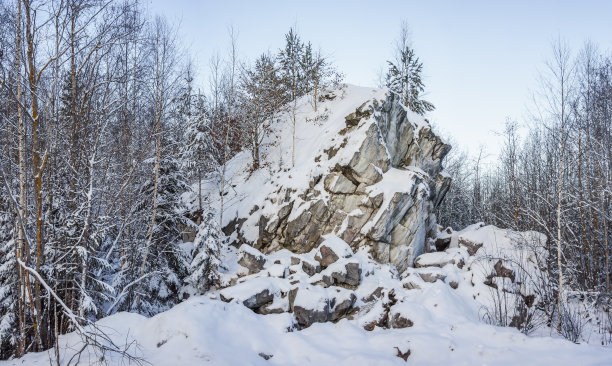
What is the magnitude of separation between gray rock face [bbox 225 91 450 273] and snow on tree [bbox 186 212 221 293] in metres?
3.15

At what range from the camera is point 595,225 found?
45.3 feet

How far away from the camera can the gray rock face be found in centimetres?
1396

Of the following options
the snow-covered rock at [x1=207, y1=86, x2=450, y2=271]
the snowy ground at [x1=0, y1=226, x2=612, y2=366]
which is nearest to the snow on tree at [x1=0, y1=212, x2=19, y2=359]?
the snowy ground at [x1=0, y1=226, x2=612, y2=366]

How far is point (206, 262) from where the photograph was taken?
1238 cm

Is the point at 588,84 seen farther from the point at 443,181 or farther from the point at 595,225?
the point at 443,181

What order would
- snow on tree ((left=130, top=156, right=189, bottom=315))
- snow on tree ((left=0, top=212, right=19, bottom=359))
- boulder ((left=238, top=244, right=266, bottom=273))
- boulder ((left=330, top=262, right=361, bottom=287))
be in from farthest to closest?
boulder ((left=238, top=244, right=266, bottom=273))
snow on tree ((left=130, top=156, right=189, bottom=315))
boulder ((left=330, top=262, right=361, bottom=287))
snow on tree ((left=0, top=212, right=19, bottom=359))

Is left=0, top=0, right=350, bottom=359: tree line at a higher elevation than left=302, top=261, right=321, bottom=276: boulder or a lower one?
higher

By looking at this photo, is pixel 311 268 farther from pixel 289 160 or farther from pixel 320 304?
pixel 289 160

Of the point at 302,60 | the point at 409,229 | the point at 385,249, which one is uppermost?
the point at 302,60

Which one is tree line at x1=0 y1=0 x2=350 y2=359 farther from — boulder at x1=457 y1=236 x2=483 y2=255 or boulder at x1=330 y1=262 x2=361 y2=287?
boulder at x1=457 y1=236 x2=483 y2=255

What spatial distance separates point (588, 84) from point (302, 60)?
2116 centimetres

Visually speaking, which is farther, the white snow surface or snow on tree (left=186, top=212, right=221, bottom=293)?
the white snow surface

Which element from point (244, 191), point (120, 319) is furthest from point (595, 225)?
point (120, 319)

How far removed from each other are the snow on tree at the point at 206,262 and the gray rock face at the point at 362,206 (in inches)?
124
